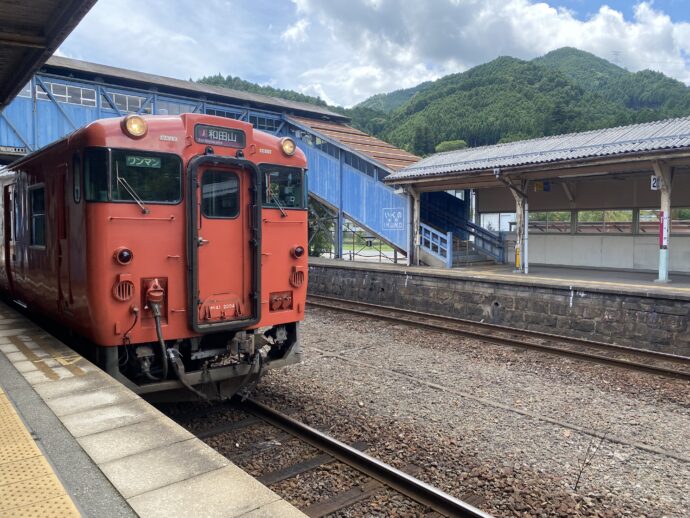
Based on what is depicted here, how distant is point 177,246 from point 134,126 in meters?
1.20

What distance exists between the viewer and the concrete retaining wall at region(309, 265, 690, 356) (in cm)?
1019

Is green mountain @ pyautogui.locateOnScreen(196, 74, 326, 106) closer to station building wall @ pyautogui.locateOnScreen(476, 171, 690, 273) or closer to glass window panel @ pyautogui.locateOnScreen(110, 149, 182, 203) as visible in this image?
station building wall @ pyautogui.locateOnScreen(476, 171, 690, 273)

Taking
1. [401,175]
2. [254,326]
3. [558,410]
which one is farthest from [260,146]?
[401,175]

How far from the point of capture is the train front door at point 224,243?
517 centimetres

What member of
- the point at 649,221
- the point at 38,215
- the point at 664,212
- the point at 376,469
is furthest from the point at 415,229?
the point at 376,469

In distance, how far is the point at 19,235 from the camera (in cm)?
746

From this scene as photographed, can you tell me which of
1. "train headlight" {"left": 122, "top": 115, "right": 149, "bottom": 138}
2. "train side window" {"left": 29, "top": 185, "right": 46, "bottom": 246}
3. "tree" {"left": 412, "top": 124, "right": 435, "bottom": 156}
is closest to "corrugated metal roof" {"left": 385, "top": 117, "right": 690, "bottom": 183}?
"train headlight" {"left": 122, "top": 115, "right": 149, "bottom": 138}

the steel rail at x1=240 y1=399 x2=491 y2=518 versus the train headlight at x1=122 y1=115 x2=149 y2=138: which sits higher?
the train headlight at x1=122 y1=115 x2=149 y2=138

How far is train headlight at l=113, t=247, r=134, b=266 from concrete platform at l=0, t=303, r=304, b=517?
1.10 meters

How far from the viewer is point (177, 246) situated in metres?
5.10

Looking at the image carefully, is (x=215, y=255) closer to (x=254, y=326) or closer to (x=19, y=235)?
(x=254, y=326)

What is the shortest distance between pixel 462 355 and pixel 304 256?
14.8ft

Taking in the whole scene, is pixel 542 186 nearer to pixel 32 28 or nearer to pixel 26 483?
pixel 32 28

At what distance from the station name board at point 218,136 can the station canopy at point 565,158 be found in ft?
36.3
